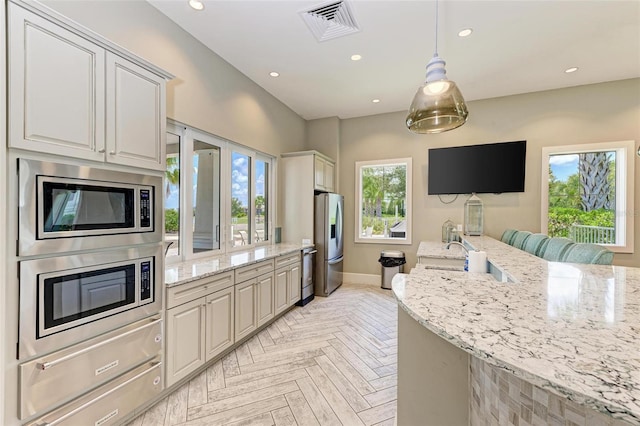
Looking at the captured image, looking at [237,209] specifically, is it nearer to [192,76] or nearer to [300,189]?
[300,189]

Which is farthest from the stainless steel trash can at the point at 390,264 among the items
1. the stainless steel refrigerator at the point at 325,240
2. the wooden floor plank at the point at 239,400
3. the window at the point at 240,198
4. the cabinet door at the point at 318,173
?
the wooden floor plank at the point at 239,400

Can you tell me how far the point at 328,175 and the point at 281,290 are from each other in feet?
7.65

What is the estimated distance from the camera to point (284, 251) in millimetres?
3707

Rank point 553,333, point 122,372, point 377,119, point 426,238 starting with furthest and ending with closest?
point 377,119, point 426,238, point 122,372, point 553,333

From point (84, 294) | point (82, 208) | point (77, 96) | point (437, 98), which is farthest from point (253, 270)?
point (437, 98)

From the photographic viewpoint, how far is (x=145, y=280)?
6.21ft

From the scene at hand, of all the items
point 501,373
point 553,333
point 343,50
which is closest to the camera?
point 553,333

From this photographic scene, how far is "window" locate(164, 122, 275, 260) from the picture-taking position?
2.88m

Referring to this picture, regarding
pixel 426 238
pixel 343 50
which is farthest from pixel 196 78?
pixel 426 238

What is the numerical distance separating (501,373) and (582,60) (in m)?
4.35

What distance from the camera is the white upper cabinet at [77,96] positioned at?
1349 mm

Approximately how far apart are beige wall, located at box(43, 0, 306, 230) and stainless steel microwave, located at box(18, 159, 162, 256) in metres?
1.16

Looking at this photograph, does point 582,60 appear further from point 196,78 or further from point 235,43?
point 196,78

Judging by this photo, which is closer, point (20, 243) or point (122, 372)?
point (20, 243)
